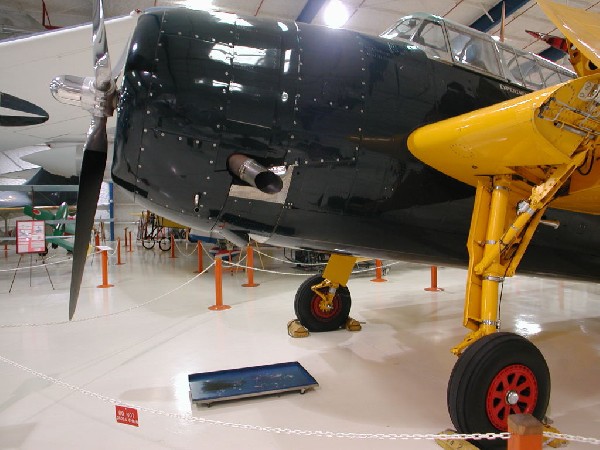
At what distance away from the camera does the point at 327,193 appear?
2.88 meters

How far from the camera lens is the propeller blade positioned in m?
2.76

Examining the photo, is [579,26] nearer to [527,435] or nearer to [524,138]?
[524,138]

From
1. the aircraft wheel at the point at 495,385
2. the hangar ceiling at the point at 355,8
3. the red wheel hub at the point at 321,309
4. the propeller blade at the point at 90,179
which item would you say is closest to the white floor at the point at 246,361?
the red wheel hub at the point at 321,309

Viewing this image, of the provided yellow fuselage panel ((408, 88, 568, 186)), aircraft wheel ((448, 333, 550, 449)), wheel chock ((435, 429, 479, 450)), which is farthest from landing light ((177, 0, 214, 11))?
wheel chock ((435, 429, 479, 450))

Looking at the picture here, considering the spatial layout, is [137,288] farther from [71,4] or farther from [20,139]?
[71,4]

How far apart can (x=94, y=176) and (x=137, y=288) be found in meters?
5.66

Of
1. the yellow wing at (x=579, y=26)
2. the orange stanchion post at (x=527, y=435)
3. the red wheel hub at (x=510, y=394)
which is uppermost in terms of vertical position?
the yellow wing at (x=579, y=26)

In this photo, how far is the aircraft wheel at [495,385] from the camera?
2393 mm

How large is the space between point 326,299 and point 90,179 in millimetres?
3131

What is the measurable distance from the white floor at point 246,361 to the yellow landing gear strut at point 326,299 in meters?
0.20

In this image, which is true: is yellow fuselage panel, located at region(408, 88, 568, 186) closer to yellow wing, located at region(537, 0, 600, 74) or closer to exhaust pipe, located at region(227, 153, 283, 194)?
yellow wing, located at region(537, 0, 600, 74)

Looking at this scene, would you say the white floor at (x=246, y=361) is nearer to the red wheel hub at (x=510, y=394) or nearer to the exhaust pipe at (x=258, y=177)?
the red wheel hub at (x=510, y=394)

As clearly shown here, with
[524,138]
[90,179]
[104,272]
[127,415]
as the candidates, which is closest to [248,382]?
[127,415]

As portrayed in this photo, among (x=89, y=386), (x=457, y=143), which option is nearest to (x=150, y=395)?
(x=89, y=386)
